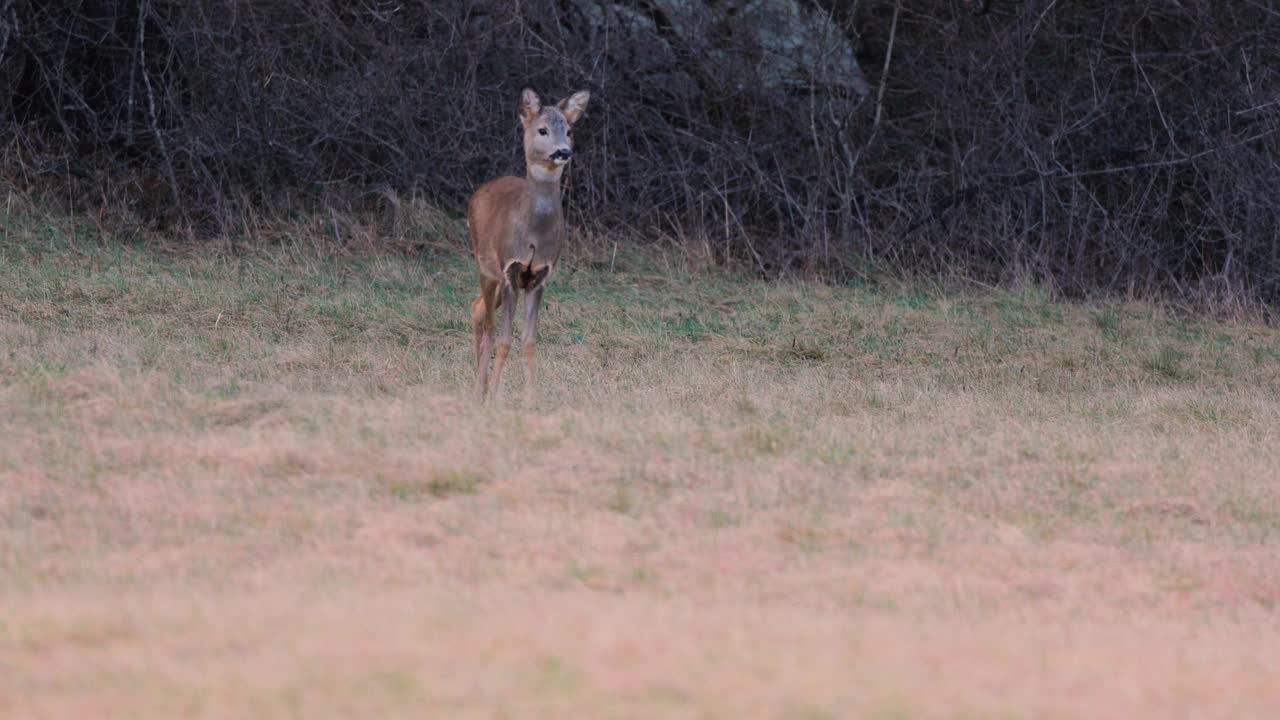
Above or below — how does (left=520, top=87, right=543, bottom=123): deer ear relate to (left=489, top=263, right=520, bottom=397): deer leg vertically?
above

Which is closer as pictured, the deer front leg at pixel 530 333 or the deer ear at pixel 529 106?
the deer front leg at pixel 530 333

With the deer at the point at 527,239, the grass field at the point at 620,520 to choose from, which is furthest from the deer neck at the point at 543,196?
the grass field at the point at 620,520

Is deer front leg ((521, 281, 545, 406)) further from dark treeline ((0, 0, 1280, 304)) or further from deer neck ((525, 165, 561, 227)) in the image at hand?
dark treeline ((0, 0, 1280, 304))

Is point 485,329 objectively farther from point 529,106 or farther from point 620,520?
point 620,520

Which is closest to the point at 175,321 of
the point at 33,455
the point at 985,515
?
the point at 33,455

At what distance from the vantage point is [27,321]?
39.8 ft

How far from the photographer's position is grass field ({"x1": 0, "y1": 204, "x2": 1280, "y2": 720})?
449 cm

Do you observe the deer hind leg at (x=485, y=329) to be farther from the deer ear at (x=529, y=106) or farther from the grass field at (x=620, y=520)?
the deer ear at (x=529, y=106)

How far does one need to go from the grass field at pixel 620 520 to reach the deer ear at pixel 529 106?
1631mm

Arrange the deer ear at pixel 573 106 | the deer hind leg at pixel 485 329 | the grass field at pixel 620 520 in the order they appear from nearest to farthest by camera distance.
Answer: the grass field at pixel 620 520
the deer hind leg at pixel 485 329
the deer ear at pixel 573 106

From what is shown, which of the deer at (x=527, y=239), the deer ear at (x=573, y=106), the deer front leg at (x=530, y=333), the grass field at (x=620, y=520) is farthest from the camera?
the deer ear at (x=573, y=106)

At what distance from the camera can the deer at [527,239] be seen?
33.2 ft

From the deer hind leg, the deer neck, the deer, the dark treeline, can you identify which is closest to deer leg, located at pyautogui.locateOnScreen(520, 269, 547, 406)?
the deer

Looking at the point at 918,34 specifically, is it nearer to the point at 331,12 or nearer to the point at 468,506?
the point at 331,12
